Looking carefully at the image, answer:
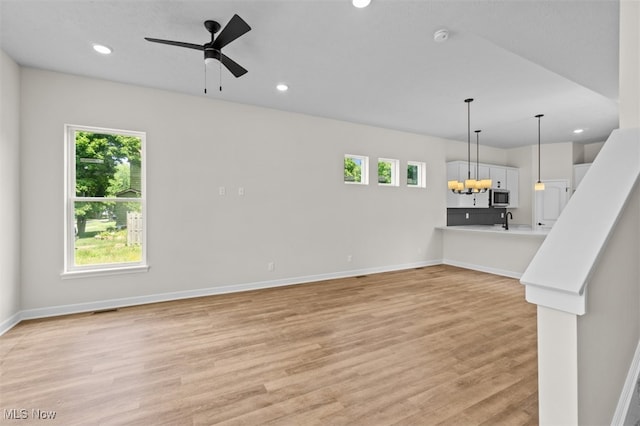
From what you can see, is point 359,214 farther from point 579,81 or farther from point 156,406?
point 156,406

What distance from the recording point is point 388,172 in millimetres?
6109

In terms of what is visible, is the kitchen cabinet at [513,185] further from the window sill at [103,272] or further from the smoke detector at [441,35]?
the window sill at [103,272]

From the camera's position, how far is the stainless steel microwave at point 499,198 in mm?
7230

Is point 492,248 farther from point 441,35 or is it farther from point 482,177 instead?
point 441,35

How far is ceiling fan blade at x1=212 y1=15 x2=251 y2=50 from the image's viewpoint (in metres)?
2.08

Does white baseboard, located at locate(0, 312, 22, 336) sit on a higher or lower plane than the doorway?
lower

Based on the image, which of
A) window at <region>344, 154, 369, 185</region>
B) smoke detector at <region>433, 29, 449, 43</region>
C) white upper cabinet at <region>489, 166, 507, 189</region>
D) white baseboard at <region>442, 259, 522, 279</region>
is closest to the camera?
smoke detector at <region>433, 29, 449, 43</region>

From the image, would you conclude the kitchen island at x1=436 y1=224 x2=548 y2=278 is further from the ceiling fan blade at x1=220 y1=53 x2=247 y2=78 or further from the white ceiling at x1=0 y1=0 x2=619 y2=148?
the ceiling fan blade at x1=220 y1=53 x2=247 y2=78

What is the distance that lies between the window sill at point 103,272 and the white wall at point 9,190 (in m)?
0.46

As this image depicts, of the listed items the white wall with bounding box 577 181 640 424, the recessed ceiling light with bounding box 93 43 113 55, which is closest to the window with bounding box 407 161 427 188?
the white wall with bounding box 577 181 640 424

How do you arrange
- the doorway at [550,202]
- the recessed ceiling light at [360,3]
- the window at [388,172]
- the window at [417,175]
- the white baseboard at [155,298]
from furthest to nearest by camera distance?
the doorway at [550,202]
the window at [417,175]
the window at [388,172]
the white baseboard at [155,298]
the recessed ceiling light at [360,3]

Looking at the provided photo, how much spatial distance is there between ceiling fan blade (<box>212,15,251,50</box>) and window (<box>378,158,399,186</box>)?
13.5 feet

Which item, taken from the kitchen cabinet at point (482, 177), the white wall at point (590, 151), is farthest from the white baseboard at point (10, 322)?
the white wall at point (590, 151)

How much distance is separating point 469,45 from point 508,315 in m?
3.07
